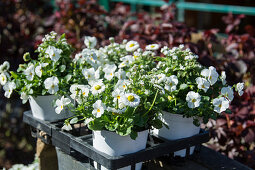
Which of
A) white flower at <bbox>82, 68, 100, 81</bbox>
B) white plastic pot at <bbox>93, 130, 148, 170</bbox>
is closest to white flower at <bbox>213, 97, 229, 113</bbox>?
white plastic pot at <bbox>93, 130, 148, 170</bbox>

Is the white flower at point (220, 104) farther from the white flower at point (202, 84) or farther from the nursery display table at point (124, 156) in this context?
the nursery display table at point (124, 156)

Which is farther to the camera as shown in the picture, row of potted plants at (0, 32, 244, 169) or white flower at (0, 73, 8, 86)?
white flower at (0, 73, 8, 86)

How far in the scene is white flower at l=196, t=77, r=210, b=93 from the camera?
1.40m

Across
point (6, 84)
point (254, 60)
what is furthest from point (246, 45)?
point (6, 84)

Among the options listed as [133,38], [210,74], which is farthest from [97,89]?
[133,38]

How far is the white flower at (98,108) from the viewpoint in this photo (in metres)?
1.25

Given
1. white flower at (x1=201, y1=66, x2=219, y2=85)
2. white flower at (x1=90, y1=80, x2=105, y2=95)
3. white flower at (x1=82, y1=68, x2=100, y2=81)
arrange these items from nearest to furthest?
white flower at (x1=90, y1=80, x2=105, y2=95) < white flower at (x1=201, y1=66, x2=219, y2=85) < white flower at (x1=82, y1=68, x2=100, y2=81)

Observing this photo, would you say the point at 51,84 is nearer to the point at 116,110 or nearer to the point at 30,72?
the point at 30,72

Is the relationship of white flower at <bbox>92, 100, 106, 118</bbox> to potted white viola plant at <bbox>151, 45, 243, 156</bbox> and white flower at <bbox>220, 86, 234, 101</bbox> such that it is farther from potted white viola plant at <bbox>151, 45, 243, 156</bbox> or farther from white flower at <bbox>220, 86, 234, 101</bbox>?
white flower at <bbox>220, 86, 234, 101</bbox>

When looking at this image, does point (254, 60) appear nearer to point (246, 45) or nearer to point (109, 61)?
point (246, 45)

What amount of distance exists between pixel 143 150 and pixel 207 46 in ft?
4.19

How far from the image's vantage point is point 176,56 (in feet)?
4.98

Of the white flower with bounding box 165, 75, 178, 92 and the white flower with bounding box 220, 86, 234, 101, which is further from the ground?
the white flower with bounding box 165, 75, 178, 92

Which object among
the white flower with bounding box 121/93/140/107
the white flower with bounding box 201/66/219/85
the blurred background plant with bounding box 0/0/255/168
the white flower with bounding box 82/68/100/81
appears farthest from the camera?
the blurred background plant with bounding box 0/0/255/168
